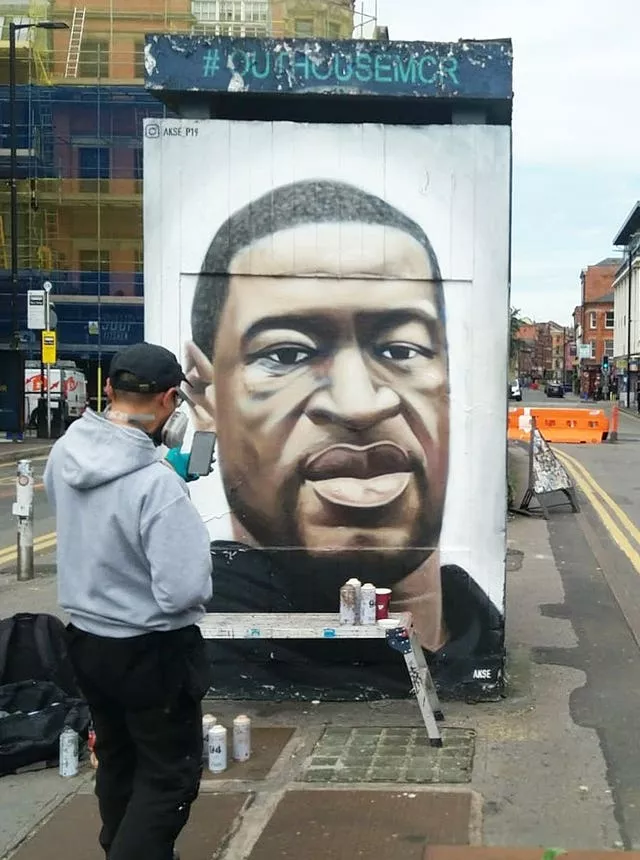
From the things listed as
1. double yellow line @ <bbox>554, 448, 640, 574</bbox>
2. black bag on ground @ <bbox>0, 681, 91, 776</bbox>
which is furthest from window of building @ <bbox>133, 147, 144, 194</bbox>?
black bag on ground @ <bbox>0, 681, 91, 776</bbox>

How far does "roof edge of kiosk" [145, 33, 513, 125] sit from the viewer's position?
5.24 meters

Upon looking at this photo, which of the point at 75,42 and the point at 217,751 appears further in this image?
the point at 75,42

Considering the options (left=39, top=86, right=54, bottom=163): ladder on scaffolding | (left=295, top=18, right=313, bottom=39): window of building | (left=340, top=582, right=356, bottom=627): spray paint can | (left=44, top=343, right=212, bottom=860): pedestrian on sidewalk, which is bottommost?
(left=340, top=582, right=356, bottom=627): spray paint can

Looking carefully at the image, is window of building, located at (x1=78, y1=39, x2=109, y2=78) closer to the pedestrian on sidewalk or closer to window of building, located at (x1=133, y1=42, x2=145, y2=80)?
window of building, located at (x1=133, y1=42, x2=145, y2=80)

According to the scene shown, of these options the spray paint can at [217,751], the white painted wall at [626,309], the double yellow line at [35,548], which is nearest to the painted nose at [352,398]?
the spray paint can at [217,751]

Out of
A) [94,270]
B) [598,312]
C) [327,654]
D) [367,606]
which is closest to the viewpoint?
[367,606]

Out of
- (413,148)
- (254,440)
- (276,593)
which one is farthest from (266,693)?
(413,148)

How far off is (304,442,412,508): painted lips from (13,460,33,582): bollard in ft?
15.1

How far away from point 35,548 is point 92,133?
28861 mm

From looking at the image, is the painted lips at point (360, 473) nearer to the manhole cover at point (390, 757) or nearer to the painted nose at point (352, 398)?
the painted nose at point (352, 398)

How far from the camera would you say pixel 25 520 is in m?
9.37

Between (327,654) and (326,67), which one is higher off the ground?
(326,67)

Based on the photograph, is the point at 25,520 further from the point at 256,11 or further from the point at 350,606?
the point at 256,11

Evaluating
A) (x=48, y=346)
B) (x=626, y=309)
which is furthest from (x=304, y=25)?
(x=626, y=309)
